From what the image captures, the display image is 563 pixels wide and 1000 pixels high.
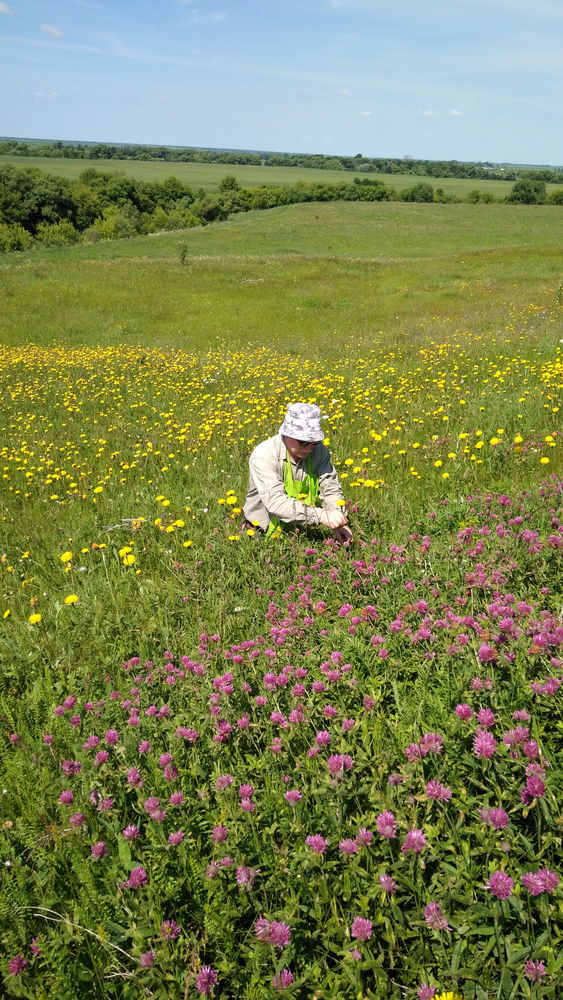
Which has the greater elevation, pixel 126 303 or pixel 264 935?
pixel 126 303

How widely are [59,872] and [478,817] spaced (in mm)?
1549

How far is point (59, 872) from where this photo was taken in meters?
2.05

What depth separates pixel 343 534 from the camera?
4137 mm

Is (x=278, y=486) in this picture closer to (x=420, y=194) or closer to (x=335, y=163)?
(x=420, y=194)

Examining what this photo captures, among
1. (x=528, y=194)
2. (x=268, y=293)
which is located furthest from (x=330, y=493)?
(x=528, y=194)

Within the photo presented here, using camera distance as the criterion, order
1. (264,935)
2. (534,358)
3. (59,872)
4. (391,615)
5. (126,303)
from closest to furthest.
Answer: (264,935) → (59,872) → (391,615) → (534,358) → (126,303)

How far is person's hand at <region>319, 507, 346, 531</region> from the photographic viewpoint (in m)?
3.95

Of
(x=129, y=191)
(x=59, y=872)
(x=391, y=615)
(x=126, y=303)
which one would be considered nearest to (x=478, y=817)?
(x=391, y=615)

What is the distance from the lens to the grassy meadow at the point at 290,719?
1682mm

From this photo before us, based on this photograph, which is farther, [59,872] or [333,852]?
[59,872]

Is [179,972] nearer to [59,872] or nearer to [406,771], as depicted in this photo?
[59,872]

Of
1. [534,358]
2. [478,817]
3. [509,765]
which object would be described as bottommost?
[478,817]

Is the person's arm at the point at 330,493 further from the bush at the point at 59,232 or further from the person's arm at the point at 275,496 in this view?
the bush at the point at 59,232

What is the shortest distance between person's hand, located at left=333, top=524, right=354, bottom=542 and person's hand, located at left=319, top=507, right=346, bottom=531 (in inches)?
2.6
